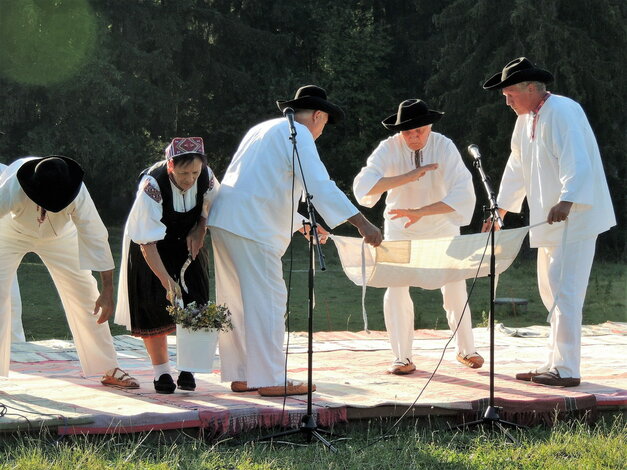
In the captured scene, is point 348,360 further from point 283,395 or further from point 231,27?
point 231,27

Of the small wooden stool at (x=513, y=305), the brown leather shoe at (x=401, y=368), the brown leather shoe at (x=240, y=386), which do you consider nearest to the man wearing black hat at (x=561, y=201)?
the brown leather shoe at (x=401, y=368)

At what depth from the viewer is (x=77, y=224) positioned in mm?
6051

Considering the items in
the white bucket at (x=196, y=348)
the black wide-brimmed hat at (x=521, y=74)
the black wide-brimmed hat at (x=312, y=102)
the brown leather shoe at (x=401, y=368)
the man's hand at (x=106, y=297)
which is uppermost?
the black wide-brimmed hat at (x=521, y=74)

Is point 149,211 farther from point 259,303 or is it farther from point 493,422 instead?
point 493,422

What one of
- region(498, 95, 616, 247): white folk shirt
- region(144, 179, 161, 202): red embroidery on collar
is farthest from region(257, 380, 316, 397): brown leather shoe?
region(498, 95, 616, 247): white folk shirt

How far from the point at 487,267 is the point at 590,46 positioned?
781 inches

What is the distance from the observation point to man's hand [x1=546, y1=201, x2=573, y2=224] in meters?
6.32

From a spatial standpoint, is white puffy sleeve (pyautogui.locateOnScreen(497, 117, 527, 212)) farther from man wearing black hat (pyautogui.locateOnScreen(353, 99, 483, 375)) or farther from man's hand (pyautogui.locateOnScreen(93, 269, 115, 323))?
man's hand (pyautogui.locateOnScreen(93, 269, 115, 323))

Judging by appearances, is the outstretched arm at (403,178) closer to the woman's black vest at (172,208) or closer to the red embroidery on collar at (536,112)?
the red embroidery on collar at (536,112)

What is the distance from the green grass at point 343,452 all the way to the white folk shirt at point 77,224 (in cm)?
132

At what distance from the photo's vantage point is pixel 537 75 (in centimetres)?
662

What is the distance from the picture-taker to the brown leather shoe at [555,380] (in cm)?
652

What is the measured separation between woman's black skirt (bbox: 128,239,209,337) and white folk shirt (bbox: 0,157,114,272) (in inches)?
7.3

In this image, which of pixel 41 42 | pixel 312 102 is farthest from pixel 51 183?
pixel 41 42
